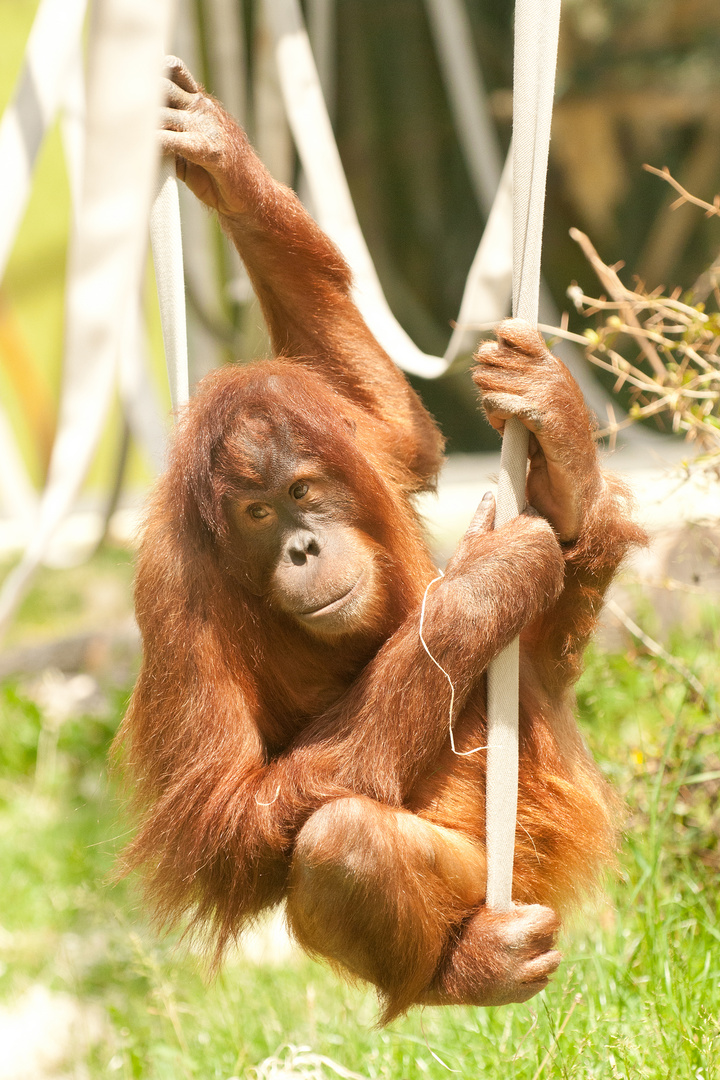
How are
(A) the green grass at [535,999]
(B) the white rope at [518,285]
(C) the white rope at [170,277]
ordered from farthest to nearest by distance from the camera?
(A) the green grass at [535,999] → (C) the white rope at [170,277] → (B) the white rope at [518,285]

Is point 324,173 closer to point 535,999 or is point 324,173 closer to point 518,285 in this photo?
point 518,285

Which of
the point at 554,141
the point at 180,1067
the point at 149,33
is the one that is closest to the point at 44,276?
the point at 554,141

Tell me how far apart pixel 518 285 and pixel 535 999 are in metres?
1.88

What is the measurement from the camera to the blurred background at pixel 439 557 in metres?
3.16

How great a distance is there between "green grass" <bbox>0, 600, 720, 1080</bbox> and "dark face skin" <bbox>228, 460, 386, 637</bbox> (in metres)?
0.89

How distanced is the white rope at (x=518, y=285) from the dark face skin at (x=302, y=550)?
366mm

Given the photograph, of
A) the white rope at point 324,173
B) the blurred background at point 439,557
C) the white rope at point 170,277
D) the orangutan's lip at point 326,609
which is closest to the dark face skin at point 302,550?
the orangutan's lip at point 326,609

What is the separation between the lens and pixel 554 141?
971 cm

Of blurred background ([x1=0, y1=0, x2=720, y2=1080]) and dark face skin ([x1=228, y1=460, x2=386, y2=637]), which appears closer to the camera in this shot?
dark face skin ([x1=228, y1=460, x2=386, y2=637])

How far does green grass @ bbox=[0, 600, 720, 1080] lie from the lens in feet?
9.07

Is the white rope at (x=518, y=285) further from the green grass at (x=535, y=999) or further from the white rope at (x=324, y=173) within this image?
the white rope at (x=324, y=173)

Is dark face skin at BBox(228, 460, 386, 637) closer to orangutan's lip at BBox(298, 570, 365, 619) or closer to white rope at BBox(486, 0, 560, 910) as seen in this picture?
orangutan's lip at BBox(298, 570, 365, 619)

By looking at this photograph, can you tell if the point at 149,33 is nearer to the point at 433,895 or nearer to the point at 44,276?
the point at 433,895

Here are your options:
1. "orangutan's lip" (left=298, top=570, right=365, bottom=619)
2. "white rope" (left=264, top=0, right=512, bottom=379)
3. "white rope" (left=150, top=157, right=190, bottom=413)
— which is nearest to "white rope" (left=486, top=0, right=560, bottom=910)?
"orangutan's lip" (left=298, top=570, right=365, bottom=619)
